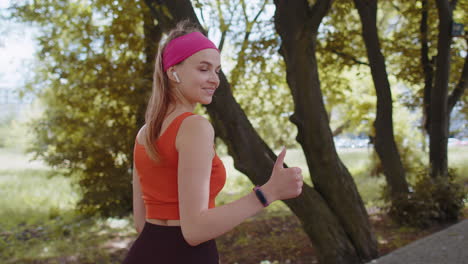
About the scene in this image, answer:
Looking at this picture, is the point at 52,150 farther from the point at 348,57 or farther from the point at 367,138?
the point at 367,138

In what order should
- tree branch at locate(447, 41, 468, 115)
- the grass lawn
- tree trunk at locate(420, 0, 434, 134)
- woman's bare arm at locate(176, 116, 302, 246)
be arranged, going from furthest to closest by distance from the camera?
1. tree trunk at locate(420, 0, 434, 134)
2. tree branch at locate(447, 41, 468, 115)
3. the grass lawn
4. woman's bare arm at locate(176, 116, 302, 246)

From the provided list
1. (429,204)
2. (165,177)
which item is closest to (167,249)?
(165,177)

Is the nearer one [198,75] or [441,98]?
[198,75]

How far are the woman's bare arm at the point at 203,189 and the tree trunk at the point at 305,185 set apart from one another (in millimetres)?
3487

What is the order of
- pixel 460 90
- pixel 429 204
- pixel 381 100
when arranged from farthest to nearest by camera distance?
pixel 460 90 < pixel 429 204 < pixel 381 100

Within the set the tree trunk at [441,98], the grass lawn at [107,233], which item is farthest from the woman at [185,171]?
the tree trunk at [441,98]

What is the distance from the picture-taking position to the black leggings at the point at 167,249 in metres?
1.66

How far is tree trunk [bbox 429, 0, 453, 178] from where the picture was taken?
25.2 feet

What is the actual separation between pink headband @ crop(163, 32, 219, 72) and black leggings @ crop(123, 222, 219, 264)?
0.65 m

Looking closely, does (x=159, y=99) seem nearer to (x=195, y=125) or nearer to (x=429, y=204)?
(x=195, y=125)

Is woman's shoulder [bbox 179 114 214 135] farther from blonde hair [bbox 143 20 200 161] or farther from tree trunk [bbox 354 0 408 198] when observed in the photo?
tree trunk [bbox 354 0 408 198]

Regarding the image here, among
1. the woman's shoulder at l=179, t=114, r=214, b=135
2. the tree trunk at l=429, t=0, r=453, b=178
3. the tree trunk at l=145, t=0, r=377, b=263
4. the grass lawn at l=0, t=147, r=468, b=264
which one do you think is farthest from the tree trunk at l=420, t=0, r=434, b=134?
the woman's shoulder at l=179, t=114, r=214, b=135

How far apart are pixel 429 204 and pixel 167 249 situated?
23.1 feet

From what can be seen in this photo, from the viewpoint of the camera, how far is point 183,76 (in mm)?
1689
